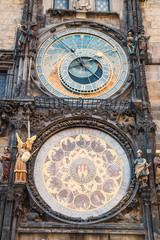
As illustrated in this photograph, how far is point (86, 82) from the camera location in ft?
40.8

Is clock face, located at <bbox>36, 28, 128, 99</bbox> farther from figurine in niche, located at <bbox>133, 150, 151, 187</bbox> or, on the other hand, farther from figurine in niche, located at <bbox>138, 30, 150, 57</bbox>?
figurine in niche, located at <bbox>133, 150, 151, 187</bbox>

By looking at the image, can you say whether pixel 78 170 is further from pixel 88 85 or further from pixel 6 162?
pixel 88 85

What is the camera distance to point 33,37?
12727mm

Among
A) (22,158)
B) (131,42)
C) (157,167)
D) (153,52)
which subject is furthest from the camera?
(153,52)

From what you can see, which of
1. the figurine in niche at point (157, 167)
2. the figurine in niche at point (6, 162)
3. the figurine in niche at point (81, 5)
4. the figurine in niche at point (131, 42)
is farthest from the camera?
the figurine in niche at point (81, 5)

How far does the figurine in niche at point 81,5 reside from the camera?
45.5ft

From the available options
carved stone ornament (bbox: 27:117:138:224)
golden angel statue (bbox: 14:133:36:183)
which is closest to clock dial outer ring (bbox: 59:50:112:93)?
carved stone ornament (bbox: 27:117:138:224)

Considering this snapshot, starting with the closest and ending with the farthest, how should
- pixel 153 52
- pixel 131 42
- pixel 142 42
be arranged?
pixel 142 42, pixel 131 42, pixel 153 52

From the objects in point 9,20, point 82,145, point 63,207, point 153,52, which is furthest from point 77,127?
point 9,20

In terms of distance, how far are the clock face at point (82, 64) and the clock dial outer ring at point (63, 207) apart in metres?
1.38

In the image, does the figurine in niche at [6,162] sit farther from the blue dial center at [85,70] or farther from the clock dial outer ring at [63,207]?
the blue dial center at [85,70]

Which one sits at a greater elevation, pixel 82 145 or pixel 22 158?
pixel 82 145

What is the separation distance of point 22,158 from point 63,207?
5.50ft

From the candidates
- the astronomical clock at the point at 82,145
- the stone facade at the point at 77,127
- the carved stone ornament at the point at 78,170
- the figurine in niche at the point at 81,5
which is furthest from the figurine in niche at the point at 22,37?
the carved stone ornament at the point at 78,170
